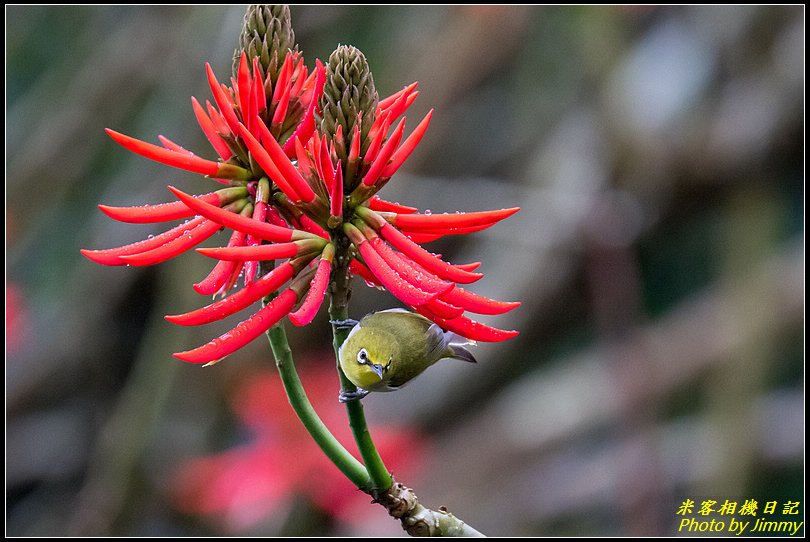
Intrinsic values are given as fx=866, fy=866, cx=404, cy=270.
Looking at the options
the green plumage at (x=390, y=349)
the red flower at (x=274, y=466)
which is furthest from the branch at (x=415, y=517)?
the red flower at (x=274, y=466)

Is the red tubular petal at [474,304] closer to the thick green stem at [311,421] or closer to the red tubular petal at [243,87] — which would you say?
the thick green stem at [311,421]

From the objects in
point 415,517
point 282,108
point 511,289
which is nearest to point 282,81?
point 282,108

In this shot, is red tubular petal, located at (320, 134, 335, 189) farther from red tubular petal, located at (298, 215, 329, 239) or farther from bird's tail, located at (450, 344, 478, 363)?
bird's tail, located at (450, 344, 478, 363)

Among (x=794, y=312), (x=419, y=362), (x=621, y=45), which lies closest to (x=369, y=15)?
(x=621, y=45)

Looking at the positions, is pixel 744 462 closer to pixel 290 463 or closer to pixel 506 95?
pixel 290 463

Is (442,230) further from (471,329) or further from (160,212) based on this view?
(160,212)

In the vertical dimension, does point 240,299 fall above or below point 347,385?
above

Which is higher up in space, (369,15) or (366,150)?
(369,15)
